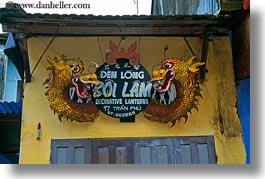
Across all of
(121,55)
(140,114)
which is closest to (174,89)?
(140,114)

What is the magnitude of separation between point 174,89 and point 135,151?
335mm

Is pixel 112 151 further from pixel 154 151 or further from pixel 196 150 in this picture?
pixel 196 150

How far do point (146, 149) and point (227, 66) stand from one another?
0.56 meters

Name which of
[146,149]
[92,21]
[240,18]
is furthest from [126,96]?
[240,18]

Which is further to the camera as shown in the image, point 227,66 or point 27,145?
point 227,66

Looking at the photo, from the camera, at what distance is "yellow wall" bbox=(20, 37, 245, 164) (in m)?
1.74

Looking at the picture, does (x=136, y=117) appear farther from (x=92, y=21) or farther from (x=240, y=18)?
(x=240, y=18)

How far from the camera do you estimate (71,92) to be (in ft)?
5.82

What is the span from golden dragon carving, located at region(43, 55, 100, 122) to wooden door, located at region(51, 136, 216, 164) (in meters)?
0.12

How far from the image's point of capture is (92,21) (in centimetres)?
179

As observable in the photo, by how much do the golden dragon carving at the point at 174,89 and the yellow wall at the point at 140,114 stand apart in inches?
1.2

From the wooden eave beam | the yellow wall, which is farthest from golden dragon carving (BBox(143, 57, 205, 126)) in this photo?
the wooden eave beam

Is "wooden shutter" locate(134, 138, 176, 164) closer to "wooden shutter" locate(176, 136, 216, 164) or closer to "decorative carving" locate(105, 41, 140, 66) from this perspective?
"wooden shutter" locate(176, 136, 216, 164)

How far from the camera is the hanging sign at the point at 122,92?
176cm
